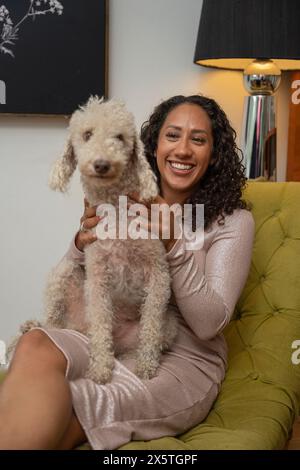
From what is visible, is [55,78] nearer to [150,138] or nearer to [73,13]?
[73,13]

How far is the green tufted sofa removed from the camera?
1575 mm

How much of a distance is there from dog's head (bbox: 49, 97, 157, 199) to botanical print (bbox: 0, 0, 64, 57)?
1.21m

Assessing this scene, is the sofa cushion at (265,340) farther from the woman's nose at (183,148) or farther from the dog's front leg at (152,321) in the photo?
the woman's nose at (183,148)

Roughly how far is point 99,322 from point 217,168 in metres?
0.61

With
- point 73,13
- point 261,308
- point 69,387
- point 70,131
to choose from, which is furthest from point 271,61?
point 69,387

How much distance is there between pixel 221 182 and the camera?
1842 mm

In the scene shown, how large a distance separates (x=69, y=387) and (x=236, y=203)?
74cm

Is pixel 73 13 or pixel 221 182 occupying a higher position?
pixel 73 13

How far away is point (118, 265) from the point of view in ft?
5.12

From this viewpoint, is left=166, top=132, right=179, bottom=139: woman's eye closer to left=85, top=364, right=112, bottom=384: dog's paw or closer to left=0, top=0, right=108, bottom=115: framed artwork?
left=85, top=364, right=112, bottom=384: dog's paw

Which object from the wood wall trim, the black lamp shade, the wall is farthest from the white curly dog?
the wood wall trim

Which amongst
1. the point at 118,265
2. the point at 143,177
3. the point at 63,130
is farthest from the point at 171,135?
the point at 63,130

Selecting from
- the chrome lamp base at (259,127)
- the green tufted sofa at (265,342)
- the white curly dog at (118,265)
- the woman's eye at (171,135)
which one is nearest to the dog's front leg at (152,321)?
the white curly dog at (118,265)

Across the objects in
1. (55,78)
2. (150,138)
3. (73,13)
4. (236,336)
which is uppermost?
(73,13)
